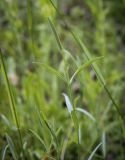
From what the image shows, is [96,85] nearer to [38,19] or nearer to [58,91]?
[58,91]

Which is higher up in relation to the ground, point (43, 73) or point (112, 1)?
point (112, 1)

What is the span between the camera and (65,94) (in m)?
1.05

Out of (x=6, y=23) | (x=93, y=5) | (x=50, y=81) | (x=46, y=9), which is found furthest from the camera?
(x=6, y=23)

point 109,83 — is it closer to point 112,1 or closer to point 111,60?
point 111,60

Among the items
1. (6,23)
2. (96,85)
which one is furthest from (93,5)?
(6,23)

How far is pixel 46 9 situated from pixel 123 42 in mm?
856

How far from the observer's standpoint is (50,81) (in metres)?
1.89

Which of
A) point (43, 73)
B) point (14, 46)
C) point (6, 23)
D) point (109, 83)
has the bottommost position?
point (109, 83)

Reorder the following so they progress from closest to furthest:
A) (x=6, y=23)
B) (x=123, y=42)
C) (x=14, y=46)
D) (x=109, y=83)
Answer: (x=109, y=83) → (x=14, y=46) → (x=123, y=42) → (x=6, y=23)

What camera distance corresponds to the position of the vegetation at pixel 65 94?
1092mm

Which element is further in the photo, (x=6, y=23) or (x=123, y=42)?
(x=6, y=23)

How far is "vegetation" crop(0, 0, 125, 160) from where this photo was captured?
1.09 metres

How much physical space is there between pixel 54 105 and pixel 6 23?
1063 mm

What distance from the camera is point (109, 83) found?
5.69ft
